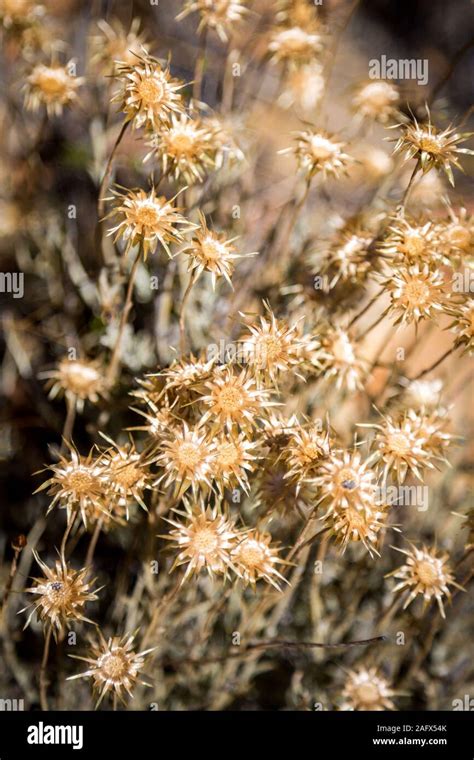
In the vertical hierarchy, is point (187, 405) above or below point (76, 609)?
above

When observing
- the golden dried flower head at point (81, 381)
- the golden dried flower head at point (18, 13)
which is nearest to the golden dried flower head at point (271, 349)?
the golden dried flower head at point (81, 381)

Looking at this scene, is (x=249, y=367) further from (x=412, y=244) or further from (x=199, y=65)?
(x=199, y=65)

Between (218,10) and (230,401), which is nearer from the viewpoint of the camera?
(230,401)

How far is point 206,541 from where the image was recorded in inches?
23.9

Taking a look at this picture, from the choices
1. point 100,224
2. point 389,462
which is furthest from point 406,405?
point 100,224

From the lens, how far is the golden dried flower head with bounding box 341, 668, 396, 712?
731 mm

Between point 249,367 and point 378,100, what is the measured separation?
0.39m

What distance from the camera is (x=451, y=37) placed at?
81 cm

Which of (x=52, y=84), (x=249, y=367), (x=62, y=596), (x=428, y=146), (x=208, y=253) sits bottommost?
(x=62, y=596)

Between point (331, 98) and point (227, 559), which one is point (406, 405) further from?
point (331, 98)

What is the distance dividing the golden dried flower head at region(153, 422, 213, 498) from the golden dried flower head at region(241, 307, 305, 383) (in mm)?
87

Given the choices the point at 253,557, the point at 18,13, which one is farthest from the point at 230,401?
the point at 18,13

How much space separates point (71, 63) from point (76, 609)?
63 cm

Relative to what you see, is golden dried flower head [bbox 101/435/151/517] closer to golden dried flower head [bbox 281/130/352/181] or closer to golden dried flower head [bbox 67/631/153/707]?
golden dried flower head [bbox 67/631/153/707]
